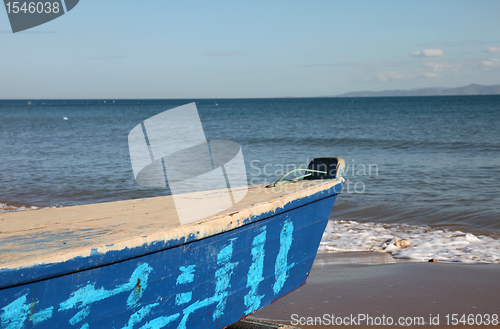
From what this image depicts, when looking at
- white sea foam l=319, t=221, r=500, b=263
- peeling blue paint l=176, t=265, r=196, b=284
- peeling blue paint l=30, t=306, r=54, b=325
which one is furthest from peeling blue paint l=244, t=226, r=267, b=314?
white sea foam l=319, t=221, r=500, b=263

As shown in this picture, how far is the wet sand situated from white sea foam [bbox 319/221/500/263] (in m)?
0.30

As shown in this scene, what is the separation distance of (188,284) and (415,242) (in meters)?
3.87

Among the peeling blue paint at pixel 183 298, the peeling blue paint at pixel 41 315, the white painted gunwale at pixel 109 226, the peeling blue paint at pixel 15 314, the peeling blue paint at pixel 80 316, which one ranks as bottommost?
the peeling blue paint at pixel 183 298

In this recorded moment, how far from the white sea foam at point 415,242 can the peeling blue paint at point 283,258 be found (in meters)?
2.21

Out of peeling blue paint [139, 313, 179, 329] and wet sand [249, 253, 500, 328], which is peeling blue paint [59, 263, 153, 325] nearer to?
peeling blue paint [139, 313, 179, 329]

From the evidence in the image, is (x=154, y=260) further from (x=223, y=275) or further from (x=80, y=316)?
(x=223, y=275)

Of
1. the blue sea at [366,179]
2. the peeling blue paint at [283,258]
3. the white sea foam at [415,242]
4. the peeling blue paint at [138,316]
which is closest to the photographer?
the peeling blue paint at [138,316]

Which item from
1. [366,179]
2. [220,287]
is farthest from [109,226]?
[366,179]

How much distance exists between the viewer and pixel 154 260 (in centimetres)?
205

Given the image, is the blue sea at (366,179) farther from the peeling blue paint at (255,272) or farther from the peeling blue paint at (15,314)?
the peeling blue paint at (15,314)

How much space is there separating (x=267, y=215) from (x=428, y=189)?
6.57 m

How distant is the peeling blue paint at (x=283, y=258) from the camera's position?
2.85 metres

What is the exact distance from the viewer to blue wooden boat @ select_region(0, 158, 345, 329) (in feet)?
5.66

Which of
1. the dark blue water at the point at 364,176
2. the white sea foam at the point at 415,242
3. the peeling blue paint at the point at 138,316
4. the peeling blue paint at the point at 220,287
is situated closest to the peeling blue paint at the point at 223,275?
the peeling blue paint at the point at 220,287
